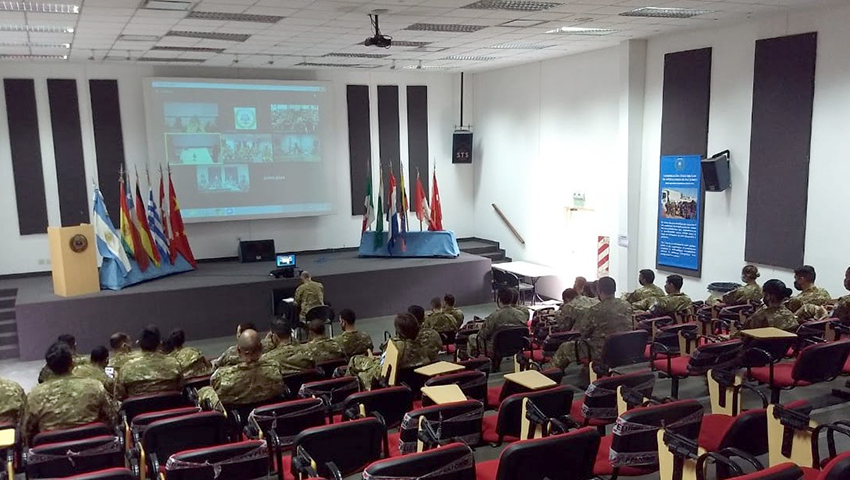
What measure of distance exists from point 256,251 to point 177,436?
346 inches

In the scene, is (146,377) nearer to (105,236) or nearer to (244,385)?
(244,385)

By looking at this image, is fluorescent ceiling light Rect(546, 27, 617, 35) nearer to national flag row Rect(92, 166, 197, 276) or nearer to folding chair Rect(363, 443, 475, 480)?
national flag row Rect(92, 166, 197, 276)

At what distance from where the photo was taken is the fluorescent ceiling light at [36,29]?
788 cm

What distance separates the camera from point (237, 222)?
42.2 ft

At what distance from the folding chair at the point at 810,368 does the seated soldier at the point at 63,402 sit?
4788 millimetres

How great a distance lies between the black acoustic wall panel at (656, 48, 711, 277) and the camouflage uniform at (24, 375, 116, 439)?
7880 mm

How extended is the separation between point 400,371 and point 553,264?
7663mm

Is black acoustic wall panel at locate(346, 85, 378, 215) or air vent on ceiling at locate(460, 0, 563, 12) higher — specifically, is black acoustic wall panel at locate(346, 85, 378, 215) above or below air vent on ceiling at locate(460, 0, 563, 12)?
below

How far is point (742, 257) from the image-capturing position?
8805 millimetres

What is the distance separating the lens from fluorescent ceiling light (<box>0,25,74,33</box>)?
310 inches

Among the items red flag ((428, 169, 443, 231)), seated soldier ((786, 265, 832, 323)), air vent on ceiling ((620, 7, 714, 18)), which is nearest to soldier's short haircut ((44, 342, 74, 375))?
seated soldier ((786, 265, 832, 323))

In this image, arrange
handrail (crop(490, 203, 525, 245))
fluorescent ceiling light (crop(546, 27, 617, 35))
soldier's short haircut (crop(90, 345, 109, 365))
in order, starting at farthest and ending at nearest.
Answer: handrail (crop(490, 203, 525, 245)), fluorescent ceiling light (crop(546, 27, 617, 35)), soldier's short haircut (crop(90, 345, 109, 365))

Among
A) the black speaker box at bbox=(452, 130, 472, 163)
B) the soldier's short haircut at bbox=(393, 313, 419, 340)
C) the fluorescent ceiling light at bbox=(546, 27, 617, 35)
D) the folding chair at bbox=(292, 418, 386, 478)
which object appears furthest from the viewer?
the black speaker box at bbox=(452, 130, 472, 163)

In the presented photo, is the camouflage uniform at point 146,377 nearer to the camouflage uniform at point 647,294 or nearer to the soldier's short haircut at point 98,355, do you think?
the soldier's short haircut at point 98,355
